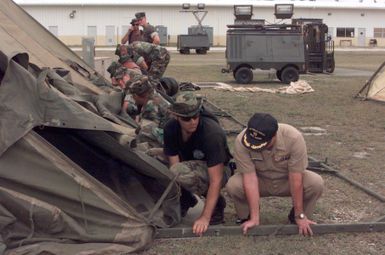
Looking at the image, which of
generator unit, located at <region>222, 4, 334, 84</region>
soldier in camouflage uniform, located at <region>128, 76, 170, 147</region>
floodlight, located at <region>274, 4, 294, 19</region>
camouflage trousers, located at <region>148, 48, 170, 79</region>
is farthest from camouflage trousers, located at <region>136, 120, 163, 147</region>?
floodlight, located at <region>274, 4, 294, 19</region>

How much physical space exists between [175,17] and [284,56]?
107 ft

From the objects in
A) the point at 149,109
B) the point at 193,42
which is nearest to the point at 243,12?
the point at 149,109

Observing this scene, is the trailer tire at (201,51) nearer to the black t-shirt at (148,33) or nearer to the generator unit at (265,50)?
the generator unit at (265,50)

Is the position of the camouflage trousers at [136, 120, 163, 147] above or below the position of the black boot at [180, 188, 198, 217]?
above

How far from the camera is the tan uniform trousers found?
12.4 ft

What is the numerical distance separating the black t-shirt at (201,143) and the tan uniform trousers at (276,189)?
18 centimetres

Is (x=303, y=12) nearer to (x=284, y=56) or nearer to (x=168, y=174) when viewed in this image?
(x=284, y=56)

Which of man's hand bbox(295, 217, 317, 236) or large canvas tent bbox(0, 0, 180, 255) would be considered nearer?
large canvas tent bbox(0, 0, 180, 255)

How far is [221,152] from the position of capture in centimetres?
375

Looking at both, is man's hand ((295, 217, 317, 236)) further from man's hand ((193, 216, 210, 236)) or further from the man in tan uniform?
man's hand ((193, 216, 210, 236))

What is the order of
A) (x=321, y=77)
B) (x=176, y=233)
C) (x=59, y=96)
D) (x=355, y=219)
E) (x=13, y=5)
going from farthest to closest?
1. (x=321, y=77)
2. (x=13, y=5)
3. (x=355, y=219)
4. (x=176, y=233)
5. (x=59, y=96)

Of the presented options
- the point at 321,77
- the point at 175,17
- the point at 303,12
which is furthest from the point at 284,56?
the point at 303,12

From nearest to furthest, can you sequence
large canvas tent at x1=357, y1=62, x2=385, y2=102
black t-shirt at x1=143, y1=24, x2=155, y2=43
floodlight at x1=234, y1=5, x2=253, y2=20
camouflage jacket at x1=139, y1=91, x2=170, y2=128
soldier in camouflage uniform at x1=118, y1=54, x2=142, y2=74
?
camouflage jacket at x1=139, y1=91, x2=170, y2=128 < soldier in camouflage uniform at x1=118, y1=54, x2=142, y2=74 < black t-shirt at x1=143, y1=24, x2=155, y2=43 < large canvas tent at x1=357, y1=62, x2=385, y2=102 < floodlight at x1=234, y1=5, x2=253, y2=20

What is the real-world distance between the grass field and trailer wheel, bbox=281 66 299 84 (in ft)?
1.84
